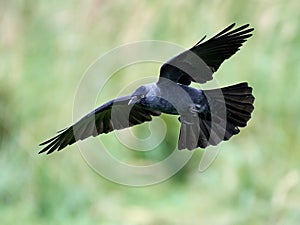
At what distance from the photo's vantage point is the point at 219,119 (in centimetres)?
101

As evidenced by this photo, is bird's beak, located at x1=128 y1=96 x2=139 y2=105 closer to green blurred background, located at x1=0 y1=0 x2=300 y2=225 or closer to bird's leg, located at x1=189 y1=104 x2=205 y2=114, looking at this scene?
bird's leg, located at x1=189 y1=104 x2=205 y2=114

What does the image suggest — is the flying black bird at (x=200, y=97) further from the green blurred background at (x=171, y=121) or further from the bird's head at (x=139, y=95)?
the green blurred background at (x=171, y=121)

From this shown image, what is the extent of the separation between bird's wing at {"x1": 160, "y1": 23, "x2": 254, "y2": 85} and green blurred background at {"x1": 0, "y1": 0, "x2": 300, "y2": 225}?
1948mm

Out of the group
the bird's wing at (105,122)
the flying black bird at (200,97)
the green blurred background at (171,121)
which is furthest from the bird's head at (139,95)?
the green blurred background at (171,121)

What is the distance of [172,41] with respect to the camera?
3.28 meters

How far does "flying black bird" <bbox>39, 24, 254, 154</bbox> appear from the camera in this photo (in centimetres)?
98

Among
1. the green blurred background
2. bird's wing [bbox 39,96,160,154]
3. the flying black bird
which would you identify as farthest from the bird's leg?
the green blurred background

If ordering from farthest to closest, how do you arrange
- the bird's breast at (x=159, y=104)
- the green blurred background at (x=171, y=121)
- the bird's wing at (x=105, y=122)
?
1. the green blurred background at (x=171, y=121)
2. the bird's wing at (x=105, y=122)
3. the bird's breast at (x=159, y=104)

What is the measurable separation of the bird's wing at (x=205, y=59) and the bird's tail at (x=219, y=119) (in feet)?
0.11

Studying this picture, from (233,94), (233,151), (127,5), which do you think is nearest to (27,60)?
(127,5)

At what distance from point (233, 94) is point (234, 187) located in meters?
2.19

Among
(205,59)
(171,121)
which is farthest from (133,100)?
(171,121)

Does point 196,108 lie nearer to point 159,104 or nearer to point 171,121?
point 159,104

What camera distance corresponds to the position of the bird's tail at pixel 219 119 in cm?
100
